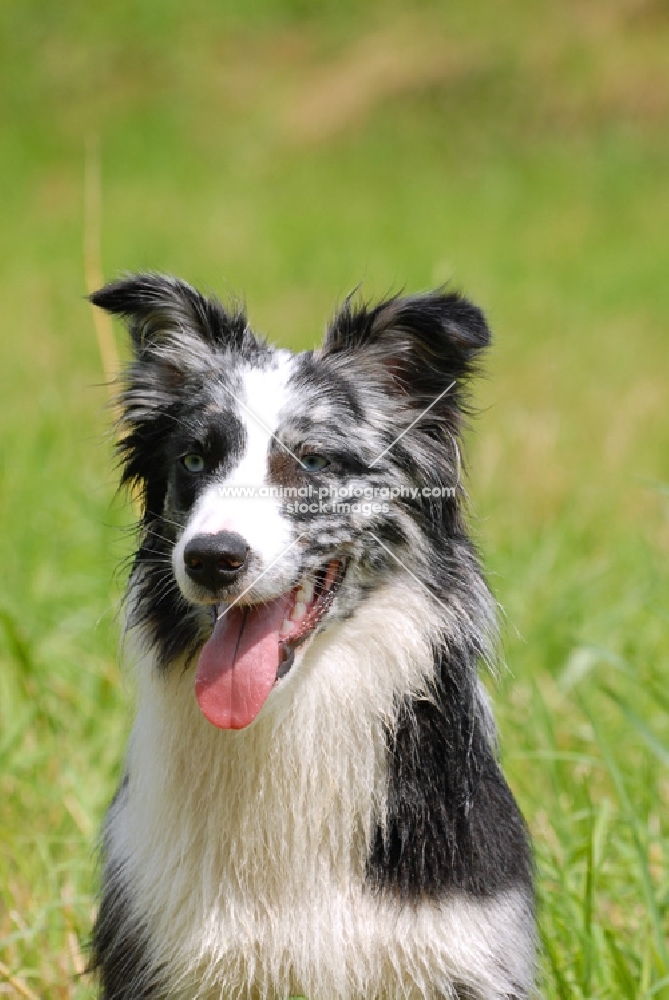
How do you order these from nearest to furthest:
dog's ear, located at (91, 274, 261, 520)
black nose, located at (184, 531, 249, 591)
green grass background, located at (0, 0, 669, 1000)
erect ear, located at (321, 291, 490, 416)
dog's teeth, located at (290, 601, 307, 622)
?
black nose, located at (184, 531, 249, 591) < dog's teeth, located at (290, 601, 307, 622) < erect ear, located at (321, 291, 490, 416) < dog's ear, located at (91, 274, 261, 520) < green grass background, located at (0, 0, 669, 1000)

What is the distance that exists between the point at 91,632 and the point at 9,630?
78 centimetres

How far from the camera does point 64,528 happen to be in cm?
537

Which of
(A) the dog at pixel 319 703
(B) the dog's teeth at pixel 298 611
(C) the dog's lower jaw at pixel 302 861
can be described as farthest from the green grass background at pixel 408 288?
(B) the dog's teeth at pixel 298 611

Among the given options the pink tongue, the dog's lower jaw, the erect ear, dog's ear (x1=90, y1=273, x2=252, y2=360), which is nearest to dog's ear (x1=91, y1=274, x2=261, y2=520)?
dog's ear (x1=90, y1=273, x2=252, y2=360)

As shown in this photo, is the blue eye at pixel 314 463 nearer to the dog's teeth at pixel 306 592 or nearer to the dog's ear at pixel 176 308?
the dog's teeth at pixel 306 592

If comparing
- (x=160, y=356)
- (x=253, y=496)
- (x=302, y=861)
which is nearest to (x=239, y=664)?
(x=253, y=496)

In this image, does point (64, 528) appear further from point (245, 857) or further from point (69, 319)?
point (69, 319)

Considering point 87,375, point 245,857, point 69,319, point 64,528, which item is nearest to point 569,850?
point 245,857

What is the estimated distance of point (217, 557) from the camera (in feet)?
7.14

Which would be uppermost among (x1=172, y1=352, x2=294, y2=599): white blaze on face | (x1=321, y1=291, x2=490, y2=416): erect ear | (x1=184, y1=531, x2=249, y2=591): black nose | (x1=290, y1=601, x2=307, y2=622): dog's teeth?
(x1=321, y1=291, x2=490, y2=416): erect ear

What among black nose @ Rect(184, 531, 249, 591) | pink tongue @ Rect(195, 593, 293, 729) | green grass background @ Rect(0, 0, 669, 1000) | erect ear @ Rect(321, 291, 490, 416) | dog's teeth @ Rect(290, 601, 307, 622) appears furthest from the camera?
green grass background @ Rect(0, 0, 669, 1000)

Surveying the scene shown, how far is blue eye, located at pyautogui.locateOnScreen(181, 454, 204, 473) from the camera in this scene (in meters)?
2.47

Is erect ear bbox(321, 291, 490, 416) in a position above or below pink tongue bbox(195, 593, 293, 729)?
above

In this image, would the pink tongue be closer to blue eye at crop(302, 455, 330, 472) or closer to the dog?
the dog
